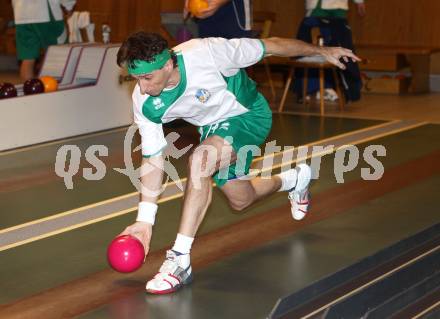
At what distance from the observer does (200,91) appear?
4.02 meters

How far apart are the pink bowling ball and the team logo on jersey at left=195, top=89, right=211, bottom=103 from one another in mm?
712

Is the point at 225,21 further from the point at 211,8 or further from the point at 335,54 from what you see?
the point at 335,54

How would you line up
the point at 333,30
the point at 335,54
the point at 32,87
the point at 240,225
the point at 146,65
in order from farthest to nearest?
the point at 333,30 → the point at 32,87 → the point at 240,225 → the point at 335,54 → the point at 146,65

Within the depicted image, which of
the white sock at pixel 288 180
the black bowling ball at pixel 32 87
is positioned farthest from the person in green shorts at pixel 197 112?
the black bowling ball at pixel 32 87

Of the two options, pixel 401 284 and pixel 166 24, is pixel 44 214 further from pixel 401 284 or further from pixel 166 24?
pixel 166 24

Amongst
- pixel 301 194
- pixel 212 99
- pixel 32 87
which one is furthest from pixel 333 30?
pixel 212 99

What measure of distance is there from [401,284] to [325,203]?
1566 mm

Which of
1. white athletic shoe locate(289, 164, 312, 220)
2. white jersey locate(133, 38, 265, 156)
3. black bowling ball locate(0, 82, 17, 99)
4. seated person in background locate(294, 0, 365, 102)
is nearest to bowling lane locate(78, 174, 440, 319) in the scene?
white athletic shoe locate(289, 164, 312, 220)

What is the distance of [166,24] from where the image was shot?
10844 millimetres

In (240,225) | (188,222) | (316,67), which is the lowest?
(316,67)

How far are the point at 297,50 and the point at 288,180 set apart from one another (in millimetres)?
899

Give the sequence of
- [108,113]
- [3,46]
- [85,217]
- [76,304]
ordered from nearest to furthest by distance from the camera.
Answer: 1. [76,304]
2. [85,217]
3. [108,113]
4. [3,46]

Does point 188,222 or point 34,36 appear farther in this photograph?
point 34,36

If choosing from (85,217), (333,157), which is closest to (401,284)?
(85,217)
